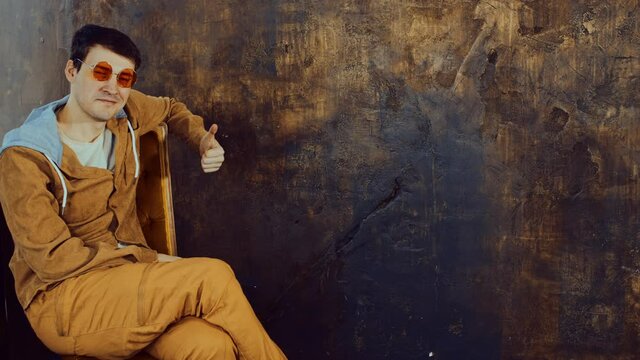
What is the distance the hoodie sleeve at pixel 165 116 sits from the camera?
2602mm

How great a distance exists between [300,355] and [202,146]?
121 centimetres

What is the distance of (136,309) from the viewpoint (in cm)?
216

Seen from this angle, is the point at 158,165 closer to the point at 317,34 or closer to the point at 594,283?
the point at 317,34

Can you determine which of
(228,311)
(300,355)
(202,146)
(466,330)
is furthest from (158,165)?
(466,330)

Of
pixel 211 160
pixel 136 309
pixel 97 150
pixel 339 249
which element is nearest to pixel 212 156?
pixel 211 160

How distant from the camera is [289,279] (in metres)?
3.28

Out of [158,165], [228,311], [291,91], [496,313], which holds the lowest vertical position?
[496,313]

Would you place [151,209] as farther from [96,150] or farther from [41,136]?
[41,136]

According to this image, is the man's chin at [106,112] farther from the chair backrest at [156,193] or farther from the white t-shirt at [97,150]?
the chair backrest at [156,193]

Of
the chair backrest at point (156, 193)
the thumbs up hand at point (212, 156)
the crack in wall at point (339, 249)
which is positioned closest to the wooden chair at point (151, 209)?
the chair backrest at point (156, 193)

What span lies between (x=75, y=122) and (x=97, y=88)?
0.48 feet

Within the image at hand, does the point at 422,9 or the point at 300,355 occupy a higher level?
the point at 422,9

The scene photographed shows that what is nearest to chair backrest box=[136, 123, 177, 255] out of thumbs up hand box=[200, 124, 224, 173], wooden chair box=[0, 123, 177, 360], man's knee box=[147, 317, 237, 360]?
wooden chair box=[0, 123, 177, 360]

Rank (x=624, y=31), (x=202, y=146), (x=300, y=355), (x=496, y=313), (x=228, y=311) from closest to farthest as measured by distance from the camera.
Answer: (x=228, y=311), (x=202, y=146), (x=624, y=31), (x=496, y=313), (x=300, y=355)
